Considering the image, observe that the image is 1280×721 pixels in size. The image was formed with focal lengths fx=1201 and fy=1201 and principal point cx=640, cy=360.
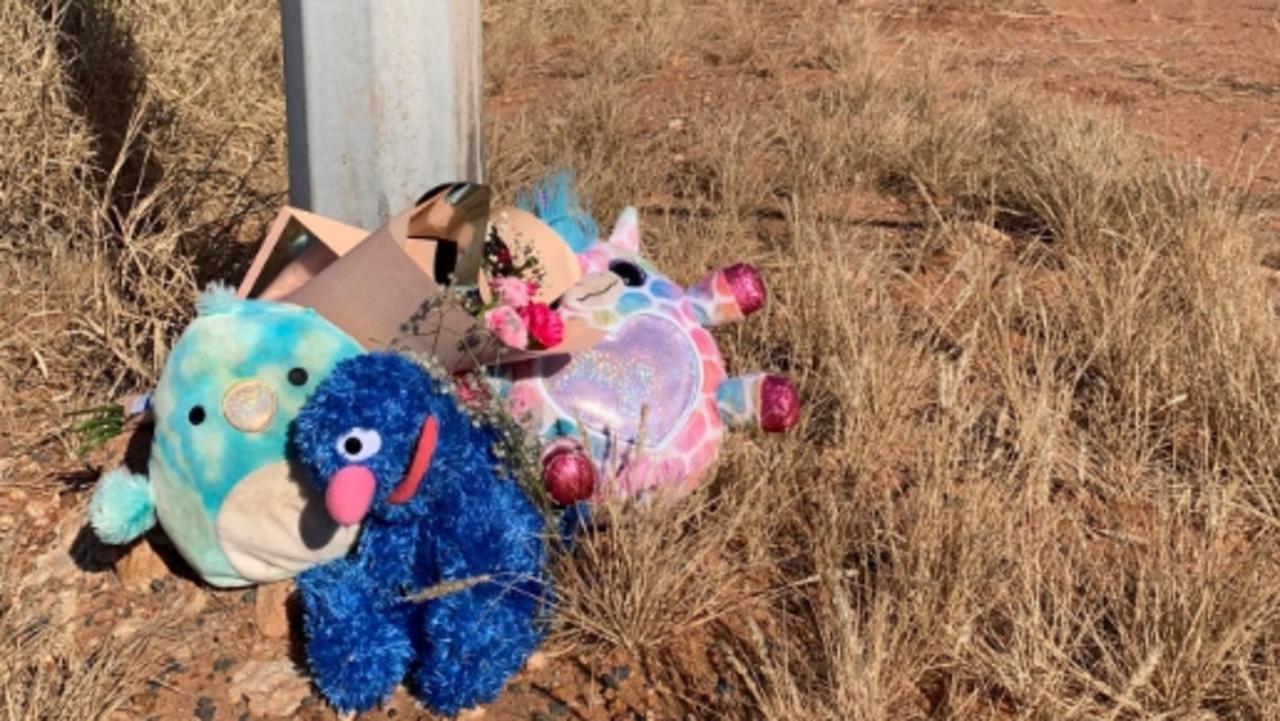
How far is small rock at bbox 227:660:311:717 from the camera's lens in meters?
2.03

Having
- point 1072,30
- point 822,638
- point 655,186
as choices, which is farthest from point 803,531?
point 1072,30

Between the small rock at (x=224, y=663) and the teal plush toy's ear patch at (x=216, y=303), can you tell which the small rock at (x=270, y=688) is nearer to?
the small rock at (x=224, y=663)

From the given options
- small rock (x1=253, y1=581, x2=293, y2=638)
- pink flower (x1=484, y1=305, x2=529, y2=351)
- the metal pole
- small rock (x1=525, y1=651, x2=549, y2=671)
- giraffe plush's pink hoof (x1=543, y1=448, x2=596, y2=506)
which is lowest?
small rock (x1=253, y1=581, x2=293, y2=638)

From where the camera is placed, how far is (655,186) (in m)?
4.29

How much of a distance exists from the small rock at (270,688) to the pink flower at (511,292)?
753mm

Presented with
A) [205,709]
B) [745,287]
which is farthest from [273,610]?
[745,287]

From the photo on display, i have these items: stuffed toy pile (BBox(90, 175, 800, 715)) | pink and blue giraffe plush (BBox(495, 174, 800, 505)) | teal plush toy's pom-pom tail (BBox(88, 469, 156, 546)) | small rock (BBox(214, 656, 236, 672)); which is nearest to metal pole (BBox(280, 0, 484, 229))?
stuffed toy pile (BBox(90, 175, 800, 715))

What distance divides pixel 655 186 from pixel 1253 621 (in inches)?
109

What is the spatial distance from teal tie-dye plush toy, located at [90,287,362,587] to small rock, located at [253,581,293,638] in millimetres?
71

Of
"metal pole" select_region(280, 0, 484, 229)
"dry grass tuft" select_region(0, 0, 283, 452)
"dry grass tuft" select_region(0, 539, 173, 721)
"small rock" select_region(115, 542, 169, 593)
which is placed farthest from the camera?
"dry grass tuft" select_region(0, 0, 283, 452)

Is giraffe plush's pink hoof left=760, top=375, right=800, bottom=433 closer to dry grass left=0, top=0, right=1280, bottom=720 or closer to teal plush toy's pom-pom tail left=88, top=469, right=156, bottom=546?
dry grass left=0, top=0, right=1280, bottom=720

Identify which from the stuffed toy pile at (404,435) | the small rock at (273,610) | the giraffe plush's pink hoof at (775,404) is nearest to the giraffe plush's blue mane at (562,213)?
the stuffed toy pile at (404,435)

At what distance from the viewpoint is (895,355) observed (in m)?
2.74

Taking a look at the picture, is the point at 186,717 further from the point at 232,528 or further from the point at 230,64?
the point at 230,64
